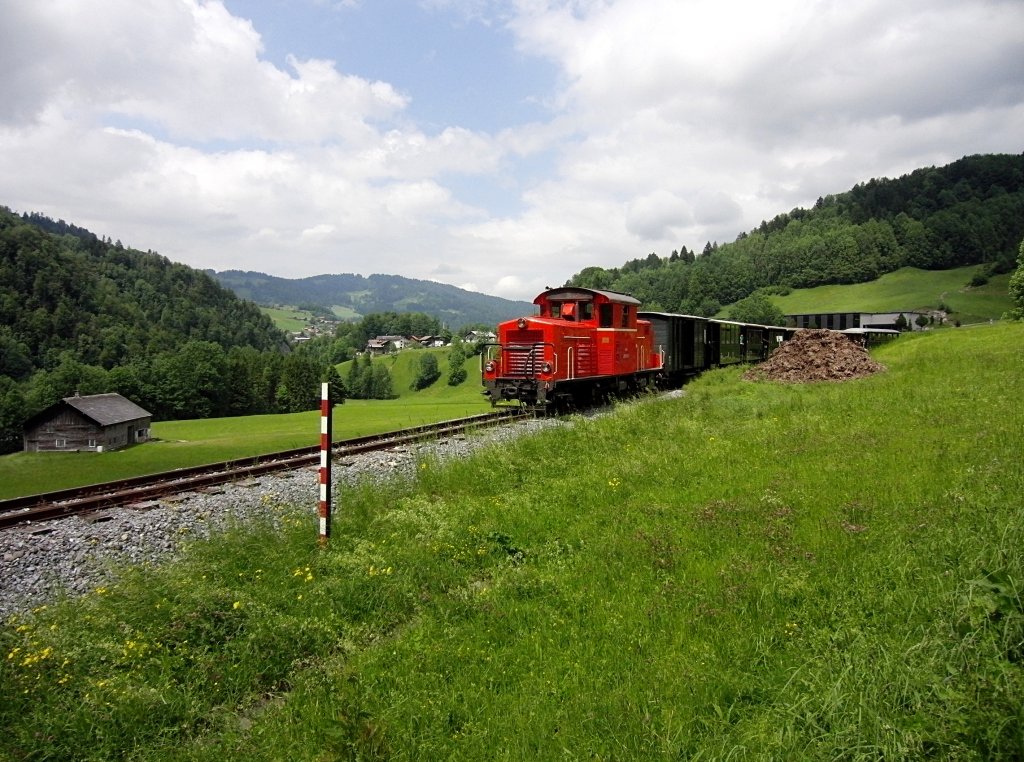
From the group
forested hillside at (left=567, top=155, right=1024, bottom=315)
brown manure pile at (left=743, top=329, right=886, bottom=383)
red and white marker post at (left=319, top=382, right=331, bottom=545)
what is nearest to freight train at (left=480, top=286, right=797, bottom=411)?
brown manure pile at (left=743, top=329, right=886, bottom=383)

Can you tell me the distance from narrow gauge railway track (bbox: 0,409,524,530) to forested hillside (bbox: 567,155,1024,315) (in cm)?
11341

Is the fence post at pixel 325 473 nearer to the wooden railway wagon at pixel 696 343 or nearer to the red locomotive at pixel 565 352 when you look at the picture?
the red locomotive at pixel 565 352

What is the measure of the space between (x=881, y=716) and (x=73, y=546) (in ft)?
28.5

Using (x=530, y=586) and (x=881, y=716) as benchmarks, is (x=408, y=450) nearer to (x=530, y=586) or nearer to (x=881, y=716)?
(x=530, y=586)

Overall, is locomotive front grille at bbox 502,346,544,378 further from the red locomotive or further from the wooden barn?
the wooden barn

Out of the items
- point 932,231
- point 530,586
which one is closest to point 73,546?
point 530,586

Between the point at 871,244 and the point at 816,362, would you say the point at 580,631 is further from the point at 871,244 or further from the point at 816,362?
the point at 871,244

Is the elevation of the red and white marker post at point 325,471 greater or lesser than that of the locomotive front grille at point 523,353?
lesser

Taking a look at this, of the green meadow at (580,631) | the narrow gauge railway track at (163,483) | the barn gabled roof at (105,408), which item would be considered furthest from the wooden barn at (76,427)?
the green meadow at (580,631)

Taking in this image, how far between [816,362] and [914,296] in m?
132

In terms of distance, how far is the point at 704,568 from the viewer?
5730 mm

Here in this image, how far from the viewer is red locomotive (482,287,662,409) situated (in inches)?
717

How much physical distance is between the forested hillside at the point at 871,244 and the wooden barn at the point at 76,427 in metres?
113

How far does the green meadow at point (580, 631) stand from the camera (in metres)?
3.41
